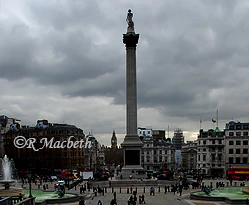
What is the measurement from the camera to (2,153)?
14962 centimetres

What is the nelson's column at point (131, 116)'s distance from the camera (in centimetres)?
8019

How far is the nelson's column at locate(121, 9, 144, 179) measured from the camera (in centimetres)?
8019

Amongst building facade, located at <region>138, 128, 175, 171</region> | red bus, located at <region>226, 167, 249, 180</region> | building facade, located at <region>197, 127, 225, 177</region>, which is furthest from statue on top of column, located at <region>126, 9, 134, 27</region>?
building facade, located at <region>138, 128, 175, 171</region>

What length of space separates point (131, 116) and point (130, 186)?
20.4 m

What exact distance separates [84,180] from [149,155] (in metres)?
69.0

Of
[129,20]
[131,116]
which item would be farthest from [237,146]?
[129,20]

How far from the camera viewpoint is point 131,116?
84812 millimetres

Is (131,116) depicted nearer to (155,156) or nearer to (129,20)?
(129,20)

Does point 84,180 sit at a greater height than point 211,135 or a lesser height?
lesser

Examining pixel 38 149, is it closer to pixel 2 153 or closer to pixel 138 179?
pixel 2 153

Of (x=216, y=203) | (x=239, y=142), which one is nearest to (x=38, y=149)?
(x=239, y=142)

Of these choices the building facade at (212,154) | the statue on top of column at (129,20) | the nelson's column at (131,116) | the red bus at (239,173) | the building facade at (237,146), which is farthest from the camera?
the building facade at (212,154)

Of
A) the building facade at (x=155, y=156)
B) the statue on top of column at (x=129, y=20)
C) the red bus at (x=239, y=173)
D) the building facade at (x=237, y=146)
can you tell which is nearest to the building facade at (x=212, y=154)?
the building facade at (x=237, y=146)

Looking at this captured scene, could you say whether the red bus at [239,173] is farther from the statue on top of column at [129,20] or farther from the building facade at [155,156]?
the building facade at [155,156]
